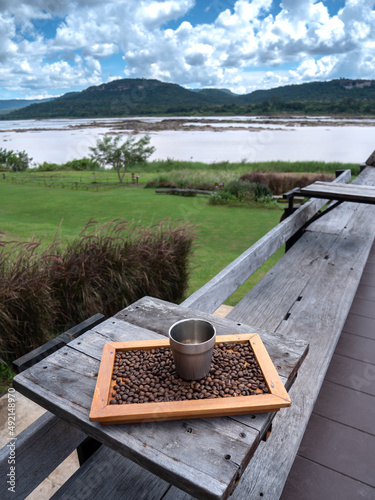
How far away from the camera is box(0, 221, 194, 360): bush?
2.94 m

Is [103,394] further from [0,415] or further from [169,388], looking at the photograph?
[0,415]

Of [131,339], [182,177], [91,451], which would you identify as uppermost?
[131,339]

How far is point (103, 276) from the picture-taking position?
11.8 feet

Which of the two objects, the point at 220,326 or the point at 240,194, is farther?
the point at 240,194

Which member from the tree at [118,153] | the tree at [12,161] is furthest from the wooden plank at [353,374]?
the tree at [12,161]

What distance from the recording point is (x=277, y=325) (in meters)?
2.28

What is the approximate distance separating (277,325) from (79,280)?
6.31ft

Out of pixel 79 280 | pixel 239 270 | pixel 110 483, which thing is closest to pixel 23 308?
pixel 79 280

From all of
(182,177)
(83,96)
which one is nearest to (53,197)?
(182,177)

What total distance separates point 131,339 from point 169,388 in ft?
1.05

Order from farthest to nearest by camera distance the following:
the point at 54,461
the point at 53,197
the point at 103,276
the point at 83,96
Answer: the point at 83,96
the point at 53,197
the point at 103,276
the point at 54,461

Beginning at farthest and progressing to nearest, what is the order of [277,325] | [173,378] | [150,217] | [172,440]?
[150,217] < [277,325] < [173,378] < [172,440]

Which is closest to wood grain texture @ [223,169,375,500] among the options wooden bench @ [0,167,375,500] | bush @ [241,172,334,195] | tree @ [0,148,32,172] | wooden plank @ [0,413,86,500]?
wooden bench @ [0,167,375,500]

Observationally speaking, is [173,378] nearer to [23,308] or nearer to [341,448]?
[341,448]
